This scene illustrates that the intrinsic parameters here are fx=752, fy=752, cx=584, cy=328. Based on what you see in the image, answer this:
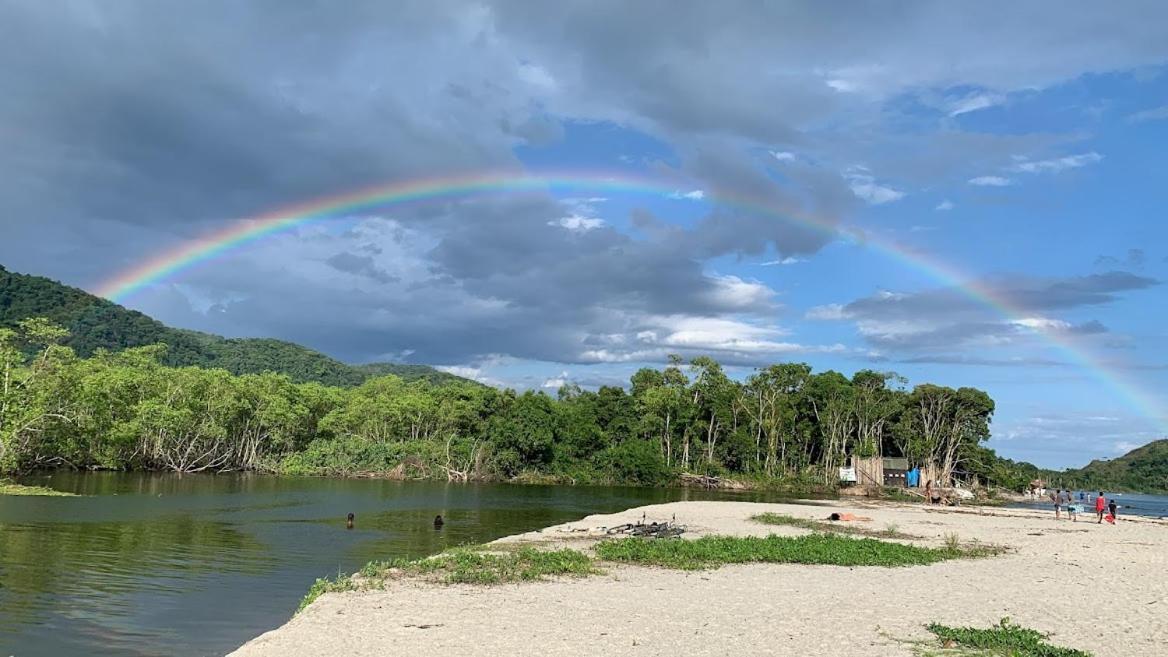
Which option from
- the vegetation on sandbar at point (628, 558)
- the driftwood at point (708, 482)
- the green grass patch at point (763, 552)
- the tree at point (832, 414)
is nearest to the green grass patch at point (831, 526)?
the vegetation on sandbar at point (628, 558)

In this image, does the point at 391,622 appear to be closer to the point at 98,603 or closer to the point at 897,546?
the point at 98,603

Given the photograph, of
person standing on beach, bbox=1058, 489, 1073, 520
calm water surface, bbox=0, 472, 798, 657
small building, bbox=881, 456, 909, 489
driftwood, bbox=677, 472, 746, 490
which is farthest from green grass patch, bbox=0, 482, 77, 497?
small building, bbox=881, 456, 909, 489

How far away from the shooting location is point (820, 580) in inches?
Answer: 901

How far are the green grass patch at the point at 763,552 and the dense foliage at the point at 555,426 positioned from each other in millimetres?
76208

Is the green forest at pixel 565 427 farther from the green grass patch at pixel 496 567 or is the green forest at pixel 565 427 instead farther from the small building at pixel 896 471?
the green grass patch at pixel 496 567

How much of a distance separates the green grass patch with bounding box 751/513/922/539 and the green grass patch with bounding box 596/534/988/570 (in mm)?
6876

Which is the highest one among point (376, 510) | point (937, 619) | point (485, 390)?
point (485, 390)

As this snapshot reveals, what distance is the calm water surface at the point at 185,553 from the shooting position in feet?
56.3

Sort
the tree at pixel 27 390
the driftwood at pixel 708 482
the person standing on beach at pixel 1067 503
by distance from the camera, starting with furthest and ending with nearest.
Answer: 1. the driftwood at pixel 708 482
2. the person standing on beach at pixel 1067 503
3. the tree at pixel 27 390

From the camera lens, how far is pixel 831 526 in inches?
1614

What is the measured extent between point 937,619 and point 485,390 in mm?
96547

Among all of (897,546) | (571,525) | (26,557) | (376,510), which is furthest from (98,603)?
(376,510)

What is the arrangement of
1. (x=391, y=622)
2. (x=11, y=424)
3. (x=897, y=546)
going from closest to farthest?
1. (x=391, y=622)
2. (x=897, y=546)
3. (x=11, y=424)

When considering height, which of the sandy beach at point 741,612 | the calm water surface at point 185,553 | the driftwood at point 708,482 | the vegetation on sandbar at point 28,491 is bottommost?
the driftwood at point 708,482
